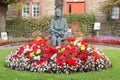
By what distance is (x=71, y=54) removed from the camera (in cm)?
1295

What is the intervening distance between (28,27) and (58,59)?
59.0 feet

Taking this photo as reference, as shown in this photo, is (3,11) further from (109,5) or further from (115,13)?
(115,13)

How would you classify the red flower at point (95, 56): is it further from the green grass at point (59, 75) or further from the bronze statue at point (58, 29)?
→ the bronze statue at point (58, 29)

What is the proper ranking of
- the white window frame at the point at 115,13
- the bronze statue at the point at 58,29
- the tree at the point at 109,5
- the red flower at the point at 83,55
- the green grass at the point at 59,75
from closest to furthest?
the green grass at the point at 59,75
the red flower at the point at 83,55
the bronze statue at the point at 58,29
the tree at the point at 109,5
the white window frame at the point at 115,13

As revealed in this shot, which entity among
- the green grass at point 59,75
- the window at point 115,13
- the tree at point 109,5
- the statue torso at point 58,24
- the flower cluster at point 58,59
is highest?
the tree at point 109,5

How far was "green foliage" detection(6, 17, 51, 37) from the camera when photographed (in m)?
30.0

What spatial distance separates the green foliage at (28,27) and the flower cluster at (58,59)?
1626cm

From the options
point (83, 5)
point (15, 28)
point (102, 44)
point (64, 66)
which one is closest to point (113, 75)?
point (64, 66)

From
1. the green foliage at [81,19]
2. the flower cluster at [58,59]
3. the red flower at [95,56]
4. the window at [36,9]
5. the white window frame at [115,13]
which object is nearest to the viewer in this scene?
the flower cluster at [58,59]

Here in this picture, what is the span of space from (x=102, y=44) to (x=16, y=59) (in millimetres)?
11810

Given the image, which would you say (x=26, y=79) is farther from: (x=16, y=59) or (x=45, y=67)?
A: (x=16, y=59)

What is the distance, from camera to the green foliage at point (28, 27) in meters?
30.0

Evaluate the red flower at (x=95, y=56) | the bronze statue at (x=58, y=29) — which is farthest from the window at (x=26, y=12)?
the red flower at (x=95, y=56)

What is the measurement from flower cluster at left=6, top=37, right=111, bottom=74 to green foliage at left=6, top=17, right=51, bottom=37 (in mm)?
16261
